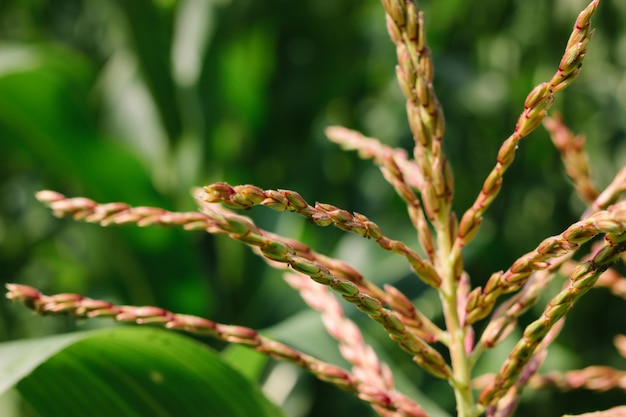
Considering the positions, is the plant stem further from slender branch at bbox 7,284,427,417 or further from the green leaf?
the green leaf

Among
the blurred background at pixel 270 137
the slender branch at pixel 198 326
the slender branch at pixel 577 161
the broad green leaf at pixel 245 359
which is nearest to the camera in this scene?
the slender branch at pixel 198 326

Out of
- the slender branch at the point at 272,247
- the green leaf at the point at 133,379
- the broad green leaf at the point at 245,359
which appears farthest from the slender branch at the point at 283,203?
the broad green leaf at the point at 245,359

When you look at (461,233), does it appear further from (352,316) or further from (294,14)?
(294,14)

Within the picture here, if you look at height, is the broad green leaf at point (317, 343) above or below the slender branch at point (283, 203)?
below

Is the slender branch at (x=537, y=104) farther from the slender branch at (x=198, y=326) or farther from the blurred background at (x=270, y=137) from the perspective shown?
the blurred background at (x=270, y=137)

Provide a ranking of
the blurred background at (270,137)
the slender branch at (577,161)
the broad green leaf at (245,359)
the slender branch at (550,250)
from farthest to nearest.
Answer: the blurred background at (270,137), the broad green leaf at (245,359), the slender branch at (577,161), the slender branch at (550,250)

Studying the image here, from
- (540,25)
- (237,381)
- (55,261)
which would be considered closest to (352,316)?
(237,381)

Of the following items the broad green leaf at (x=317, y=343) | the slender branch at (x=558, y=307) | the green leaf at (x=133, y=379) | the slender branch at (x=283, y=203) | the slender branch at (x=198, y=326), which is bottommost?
the broad green leaf at (x=317, y=343)
